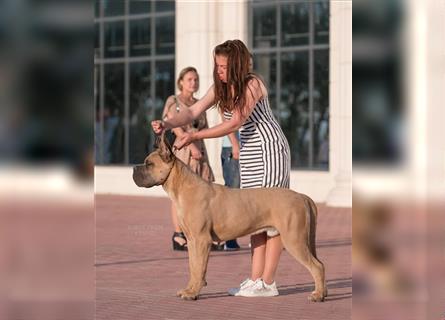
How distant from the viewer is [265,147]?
770cm

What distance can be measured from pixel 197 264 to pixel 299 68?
14.9 metres

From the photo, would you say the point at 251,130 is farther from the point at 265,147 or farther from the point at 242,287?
the point at 242,287

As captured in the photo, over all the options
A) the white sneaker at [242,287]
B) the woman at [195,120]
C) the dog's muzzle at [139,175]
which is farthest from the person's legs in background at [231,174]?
the dog's muzzle at [139,175]

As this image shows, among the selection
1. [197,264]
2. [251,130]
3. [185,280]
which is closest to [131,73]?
[185,280]

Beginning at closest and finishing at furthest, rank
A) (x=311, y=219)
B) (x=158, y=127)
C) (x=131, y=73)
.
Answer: (x=158, y=127) < (x=311, y=219) < (x=131, y=73)

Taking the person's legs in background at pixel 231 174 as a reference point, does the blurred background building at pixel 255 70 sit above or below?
above

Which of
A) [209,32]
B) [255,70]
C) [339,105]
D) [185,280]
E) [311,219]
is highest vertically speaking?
[209,32]

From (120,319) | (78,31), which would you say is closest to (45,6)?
(78,31)

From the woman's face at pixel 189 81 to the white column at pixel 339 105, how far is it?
935 centimetres

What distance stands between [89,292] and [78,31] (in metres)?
0.56

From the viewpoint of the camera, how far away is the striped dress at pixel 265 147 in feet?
25.3

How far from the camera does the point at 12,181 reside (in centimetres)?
200

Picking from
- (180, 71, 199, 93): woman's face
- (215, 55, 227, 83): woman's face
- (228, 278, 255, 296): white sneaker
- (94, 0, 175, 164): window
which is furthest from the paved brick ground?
(94, 0, 175, 164): window

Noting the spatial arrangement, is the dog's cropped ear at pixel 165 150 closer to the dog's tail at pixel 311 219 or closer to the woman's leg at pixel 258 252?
the woman's leg at pixel 258 252
